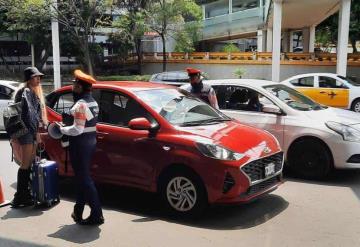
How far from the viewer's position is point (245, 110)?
26.6ft

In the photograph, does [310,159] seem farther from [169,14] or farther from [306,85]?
[169,14]

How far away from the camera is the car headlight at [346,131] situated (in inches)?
278

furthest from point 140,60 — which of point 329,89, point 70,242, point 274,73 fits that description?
point 70,242

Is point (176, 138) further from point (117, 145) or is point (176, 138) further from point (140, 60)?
point (140, 60)

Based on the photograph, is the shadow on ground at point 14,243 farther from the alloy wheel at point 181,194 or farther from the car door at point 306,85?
the car door at point 306,85

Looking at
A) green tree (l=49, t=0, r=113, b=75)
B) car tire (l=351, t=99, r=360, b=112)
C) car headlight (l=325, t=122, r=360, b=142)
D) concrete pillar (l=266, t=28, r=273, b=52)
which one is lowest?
car tire (l=351, t=99, r=360, b=112)

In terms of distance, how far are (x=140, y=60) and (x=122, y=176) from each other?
3003 cm

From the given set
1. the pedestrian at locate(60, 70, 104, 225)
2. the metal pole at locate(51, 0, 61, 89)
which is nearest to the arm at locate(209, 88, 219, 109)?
the pedestrian at locate(60, 70, 104, 225)

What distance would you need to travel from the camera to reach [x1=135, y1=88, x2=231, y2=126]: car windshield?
5984mm

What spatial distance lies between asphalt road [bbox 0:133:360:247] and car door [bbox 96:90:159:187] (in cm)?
44

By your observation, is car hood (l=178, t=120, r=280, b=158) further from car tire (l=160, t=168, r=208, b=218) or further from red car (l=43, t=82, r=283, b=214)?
car tire (l=160, t=168, r=208, b=218)

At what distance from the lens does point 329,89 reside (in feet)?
53.9

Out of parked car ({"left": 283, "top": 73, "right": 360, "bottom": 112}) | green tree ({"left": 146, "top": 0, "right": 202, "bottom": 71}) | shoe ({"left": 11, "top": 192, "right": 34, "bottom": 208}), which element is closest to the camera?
shoe ({"left": 11, "top": 192, "right": 34, "bottom": 208})

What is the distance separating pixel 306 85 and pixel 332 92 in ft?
2.88
